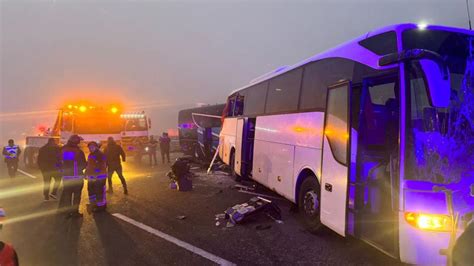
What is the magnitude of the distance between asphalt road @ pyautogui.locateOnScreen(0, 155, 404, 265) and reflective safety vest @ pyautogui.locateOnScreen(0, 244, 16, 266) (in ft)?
6.56

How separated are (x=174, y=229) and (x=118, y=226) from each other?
1193 millimetres

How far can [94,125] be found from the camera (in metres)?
16.4

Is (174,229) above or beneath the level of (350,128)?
beneath

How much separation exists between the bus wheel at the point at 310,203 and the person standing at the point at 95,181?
475 centimetres

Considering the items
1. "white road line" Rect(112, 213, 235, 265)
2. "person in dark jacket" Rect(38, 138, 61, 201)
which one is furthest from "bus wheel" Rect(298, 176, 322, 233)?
"person in dark jacket" Rect(38, 138, 61, 201)

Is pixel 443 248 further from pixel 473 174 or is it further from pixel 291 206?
pixel 291 206

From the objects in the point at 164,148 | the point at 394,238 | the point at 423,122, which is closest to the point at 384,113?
the point at 423,122

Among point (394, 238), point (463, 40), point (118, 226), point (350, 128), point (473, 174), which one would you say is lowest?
point (118, 226)

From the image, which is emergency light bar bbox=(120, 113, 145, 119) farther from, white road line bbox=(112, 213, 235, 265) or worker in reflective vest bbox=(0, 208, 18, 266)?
worker in reflective vest bbox=(0, 208, 18, 266)

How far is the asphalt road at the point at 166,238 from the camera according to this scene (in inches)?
186

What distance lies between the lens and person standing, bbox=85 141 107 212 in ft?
24.8

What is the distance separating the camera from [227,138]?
12680 mm

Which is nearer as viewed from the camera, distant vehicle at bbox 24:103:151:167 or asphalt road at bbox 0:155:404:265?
asphalt road at bbox 0:155:404:265

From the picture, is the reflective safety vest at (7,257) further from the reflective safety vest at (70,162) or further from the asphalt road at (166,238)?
the reflective safety vest at (70,162)
